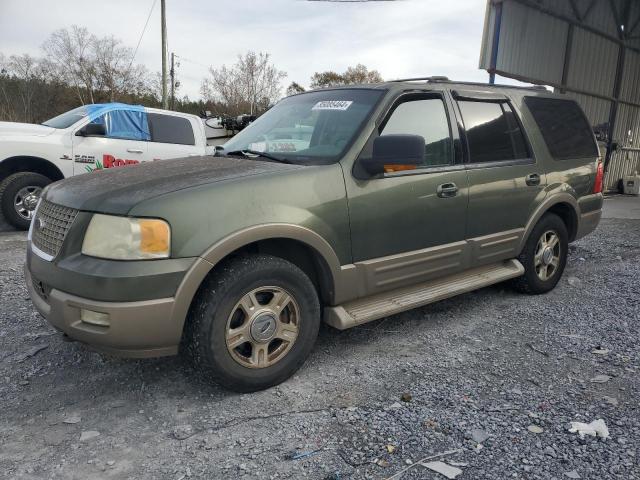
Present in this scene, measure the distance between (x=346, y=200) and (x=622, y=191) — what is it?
15.5 metres

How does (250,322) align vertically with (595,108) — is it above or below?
below

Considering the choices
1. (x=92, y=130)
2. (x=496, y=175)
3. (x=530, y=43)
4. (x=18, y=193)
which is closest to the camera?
(x=496, y=175)

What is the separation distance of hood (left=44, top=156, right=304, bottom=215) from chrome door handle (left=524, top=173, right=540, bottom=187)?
7.29 feet

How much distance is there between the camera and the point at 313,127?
11.6 feet

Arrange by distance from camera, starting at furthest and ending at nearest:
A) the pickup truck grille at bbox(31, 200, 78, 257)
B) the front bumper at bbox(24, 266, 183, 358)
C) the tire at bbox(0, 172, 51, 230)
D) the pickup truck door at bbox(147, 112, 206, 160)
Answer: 1. the pickup truck door at bbox(147, 112, 206, 160)
2. the tire at bbox(0, 172, 51, 230)
3. the pickup truck grille at bbox(31, 200, 78, 257)
4. the front bumper at bbox(24, 266, 183, 358)

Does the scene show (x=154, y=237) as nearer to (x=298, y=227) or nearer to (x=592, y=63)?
(x=298, y=227)

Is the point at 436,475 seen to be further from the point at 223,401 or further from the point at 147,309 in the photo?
the point at 147,309

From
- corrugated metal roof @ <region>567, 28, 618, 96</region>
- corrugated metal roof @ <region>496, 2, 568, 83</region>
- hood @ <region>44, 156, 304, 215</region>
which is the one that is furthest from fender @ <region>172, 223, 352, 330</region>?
corrugated metal roof @ <region>567, 28, 618, 96</region>

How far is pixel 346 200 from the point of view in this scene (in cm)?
306

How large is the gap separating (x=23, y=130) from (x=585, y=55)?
44.9 ft

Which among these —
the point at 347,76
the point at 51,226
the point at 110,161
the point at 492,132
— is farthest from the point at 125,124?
the point at 347,76

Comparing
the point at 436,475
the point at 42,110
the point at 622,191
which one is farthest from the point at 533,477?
the point at 42,110

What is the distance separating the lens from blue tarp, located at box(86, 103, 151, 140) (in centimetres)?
765

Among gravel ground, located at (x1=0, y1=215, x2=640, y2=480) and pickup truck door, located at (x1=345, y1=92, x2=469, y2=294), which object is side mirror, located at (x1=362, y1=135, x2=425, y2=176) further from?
gravel ground, located at (x1=0, y1=215, x2=640, y2=480)
